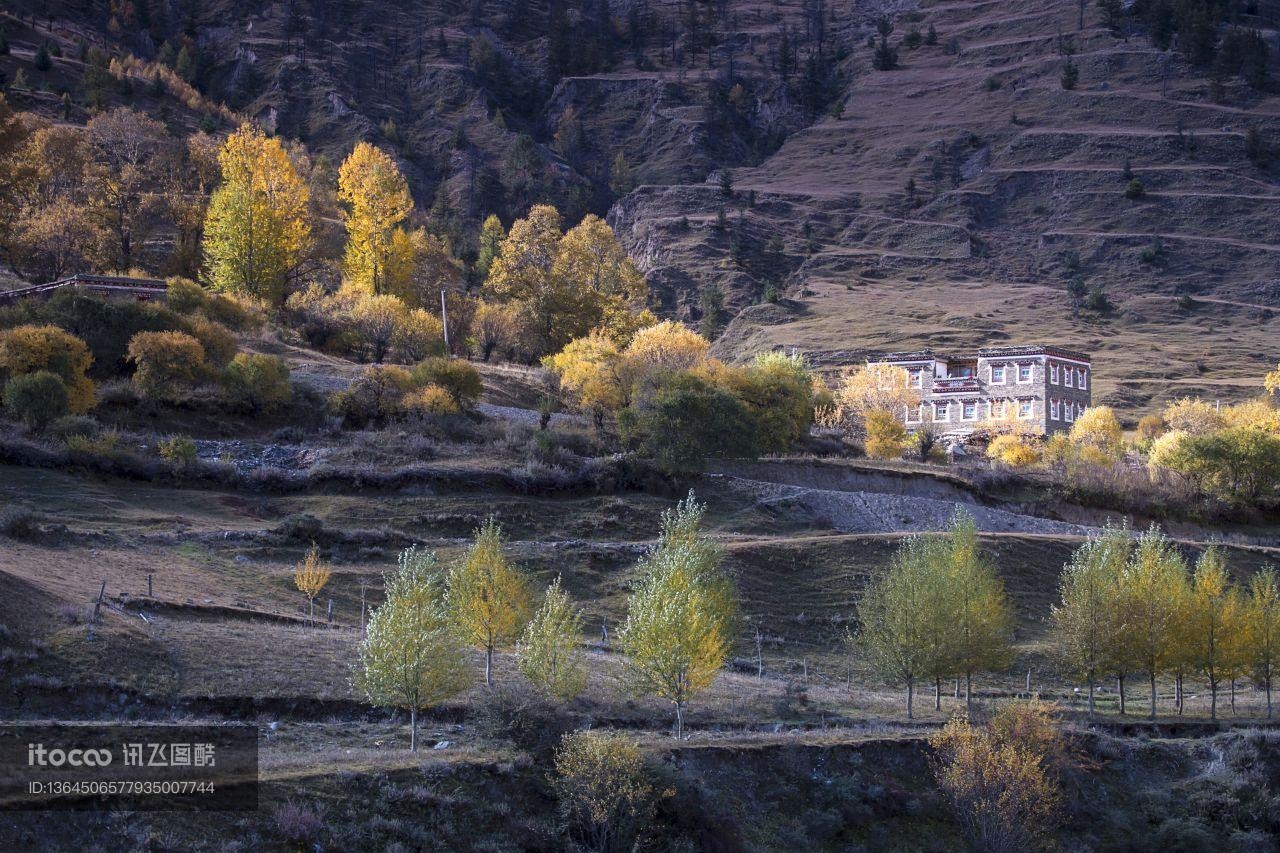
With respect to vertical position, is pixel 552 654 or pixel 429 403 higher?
pixel 429 403

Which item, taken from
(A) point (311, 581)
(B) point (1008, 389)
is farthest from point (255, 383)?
(B) point (1008, 389)

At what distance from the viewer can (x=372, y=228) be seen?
8575cm

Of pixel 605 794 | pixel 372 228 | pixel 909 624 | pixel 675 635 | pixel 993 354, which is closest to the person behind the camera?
pixel 605 794

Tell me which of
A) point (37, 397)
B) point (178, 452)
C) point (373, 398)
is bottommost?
point (178, 452)

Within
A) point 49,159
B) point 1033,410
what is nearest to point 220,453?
point 49,159

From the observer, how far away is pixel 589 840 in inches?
1046

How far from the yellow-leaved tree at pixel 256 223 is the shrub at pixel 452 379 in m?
19.4

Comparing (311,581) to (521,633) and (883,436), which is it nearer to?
(521,633)

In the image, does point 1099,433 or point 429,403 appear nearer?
point 429,403

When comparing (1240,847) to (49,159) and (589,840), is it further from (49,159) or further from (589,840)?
(49,159)

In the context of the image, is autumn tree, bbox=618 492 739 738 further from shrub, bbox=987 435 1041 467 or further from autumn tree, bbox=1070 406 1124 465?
autumn tree, bbox=1070 406 1124 465

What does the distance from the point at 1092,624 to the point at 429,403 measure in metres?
34.2

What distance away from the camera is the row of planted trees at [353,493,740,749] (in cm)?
2862

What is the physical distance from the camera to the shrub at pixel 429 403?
62938mm
